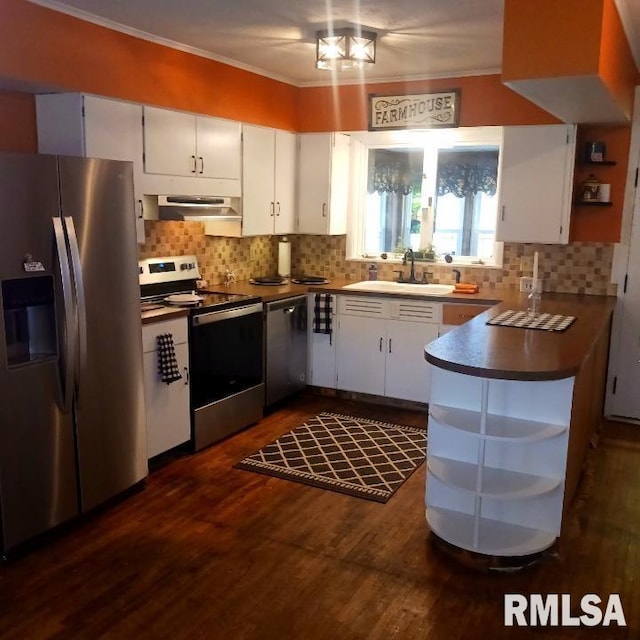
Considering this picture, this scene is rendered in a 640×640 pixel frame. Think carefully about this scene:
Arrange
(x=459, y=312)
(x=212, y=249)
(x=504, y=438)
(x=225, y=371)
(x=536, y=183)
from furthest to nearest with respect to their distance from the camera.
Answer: (x=212, y=249)
(x=459, y=312)
(x=536, y=183)
(x=225, y=371)
(x=504, y=438)

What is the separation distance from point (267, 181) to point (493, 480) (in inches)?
115

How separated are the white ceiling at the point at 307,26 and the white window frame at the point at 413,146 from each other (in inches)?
20.3

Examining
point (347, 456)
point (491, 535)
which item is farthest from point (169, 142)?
point (491, 535)

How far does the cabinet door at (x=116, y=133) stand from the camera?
341cm

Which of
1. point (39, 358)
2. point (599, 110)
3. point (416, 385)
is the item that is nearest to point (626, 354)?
point (416, 385)

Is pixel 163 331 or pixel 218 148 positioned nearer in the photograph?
pixel 163 331

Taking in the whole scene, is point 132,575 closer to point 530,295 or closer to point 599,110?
point 530,295

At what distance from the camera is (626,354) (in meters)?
4.61

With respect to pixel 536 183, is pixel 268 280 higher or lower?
lower

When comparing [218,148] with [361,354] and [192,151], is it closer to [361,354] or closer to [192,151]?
[192,151]

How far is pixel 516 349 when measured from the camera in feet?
9.59

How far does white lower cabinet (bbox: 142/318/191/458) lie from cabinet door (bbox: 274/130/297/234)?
1640mm

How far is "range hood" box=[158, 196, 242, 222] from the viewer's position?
3914 mm

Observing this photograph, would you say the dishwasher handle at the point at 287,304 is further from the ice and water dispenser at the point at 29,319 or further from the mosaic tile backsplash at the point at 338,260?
the ice and water dispenser at the point at 29,319
